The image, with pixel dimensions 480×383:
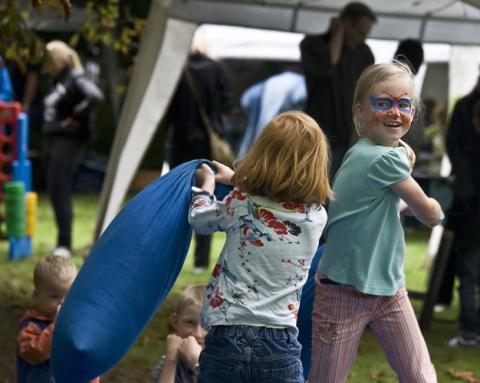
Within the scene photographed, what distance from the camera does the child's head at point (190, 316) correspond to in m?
4.14

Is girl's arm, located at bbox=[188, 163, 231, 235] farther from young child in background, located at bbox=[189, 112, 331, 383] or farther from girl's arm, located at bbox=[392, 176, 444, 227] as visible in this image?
girl's arm, located at bbox=[392, 176, 444, 227]

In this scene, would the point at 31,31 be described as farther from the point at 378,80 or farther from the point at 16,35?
the point at 378,80

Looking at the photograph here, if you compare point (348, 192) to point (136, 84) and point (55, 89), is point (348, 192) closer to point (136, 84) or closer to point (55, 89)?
point (136, 84)

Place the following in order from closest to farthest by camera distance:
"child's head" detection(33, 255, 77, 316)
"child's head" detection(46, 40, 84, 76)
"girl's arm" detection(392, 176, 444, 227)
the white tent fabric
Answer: "girl's arm" detection(392, 176, 444, 227) < "child's head" detection(33, 255, 77, 316) < the white tent fabric < "child's head" detection(46, 40, 84, 76)

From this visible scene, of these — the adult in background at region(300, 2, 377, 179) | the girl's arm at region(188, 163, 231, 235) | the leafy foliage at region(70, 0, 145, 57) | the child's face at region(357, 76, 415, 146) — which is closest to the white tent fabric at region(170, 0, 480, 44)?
the leafy foliage at region(70, 0, 145, 57)

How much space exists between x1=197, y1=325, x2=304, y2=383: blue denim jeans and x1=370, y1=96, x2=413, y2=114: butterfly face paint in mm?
1032

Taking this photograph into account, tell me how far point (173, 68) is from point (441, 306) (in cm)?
282

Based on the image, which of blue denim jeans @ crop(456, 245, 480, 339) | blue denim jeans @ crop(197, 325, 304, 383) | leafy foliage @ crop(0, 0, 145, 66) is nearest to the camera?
blue denim jeans @ crop(197, 325, 304, 383)

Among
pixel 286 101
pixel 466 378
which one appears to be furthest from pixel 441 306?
pixel 286 101

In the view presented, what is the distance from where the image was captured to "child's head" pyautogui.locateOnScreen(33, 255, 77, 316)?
410 cm

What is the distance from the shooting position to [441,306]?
852 cm

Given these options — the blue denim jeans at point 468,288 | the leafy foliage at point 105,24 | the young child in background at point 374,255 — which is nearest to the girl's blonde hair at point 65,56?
the leafy foliage at point 105,24

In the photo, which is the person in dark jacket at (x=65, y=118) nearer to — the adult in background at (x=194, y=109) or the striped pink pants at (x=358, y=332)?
the adult in background at (x=194, y=109)

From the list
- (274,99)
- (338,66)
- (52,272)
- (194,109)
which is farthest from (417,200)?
(274,99)
